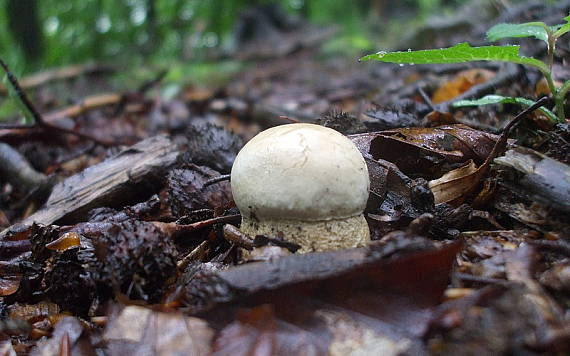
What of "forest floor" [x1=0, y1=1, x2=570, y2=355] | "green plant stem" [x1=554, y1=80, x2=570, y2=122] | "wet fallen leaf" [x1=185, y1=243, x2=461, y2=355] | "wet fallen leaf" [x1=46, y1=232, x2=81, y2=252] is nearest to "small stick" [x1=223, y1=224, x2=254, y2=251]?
"forest floor" [x1=0, y1=1, x2=570, y2=355]

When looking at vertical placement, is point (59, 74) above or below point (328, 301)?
above

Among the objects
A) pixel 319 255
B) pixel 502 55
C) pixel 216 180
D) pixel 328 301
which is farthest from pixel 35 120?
pixel 502 55

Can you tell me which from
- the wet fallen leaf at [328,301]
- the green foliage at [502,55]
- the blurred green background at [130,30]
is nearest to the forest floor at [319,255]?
the wet fallen leaf at [328,301]

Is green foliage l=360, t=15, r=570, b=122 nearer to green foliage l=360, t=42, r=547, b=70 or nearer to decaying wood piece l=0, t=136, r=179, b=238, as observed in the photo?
green foliage l=360, t=42, r=547, b=70

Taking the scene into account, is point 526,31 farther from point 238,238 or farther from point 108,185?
point 108,185

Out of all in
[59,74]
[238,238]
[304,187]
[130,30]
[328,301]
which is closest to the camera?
[328,301]
